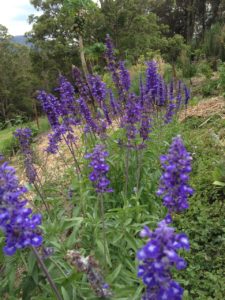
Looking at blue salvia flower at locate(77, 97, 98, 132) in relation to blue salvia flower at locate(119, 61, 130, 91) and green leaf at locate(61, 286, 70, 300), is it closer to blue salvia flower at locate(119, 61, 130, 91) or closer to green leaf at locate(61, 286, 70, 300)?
blue salvia flower at locate(119, 61, 130, 91)

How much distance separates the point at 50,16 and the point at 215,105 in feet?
66.8

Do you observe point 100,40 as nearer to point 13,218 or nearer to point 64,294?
point 64,294

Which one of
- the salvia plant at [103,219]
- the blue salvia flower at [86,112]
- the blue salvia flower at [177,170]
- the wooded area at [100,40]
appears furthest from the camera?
the wooded area at [100,40]

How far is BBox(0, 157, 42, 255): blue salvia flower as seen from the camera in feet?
5.33

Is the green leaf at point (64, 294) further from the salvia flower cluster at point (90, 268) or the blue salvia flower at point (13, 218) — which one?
the blue salvia flower at point (13, 218)

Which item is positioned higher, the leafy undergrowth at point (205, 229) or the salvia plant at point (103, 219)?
the salvia plant at point (103, 219)

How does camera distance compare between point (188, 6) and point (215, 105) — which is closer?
point (215, 105)

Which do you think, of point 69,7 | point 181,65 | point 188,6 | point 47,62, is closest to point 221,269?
point 69,7

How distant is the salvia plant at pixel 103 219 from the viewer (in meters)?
1.55

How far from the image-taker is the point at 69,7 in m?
8.38

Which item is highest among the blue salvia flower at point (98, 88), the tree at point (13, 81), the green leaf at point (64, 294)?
the blue salvia flower at point (98, 88)

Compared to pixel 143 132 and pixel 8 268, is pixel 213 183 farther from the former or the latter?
pixel 8 268

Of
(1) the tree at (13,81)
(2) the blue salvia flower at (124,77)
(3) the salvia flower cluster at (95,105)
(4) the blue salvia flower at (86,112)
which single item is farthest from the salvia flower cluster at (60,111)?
(1) the tree at (13,81)

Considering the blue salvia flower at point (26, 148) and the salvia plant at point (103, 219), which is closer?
the salvia plant at point (103, 219)
